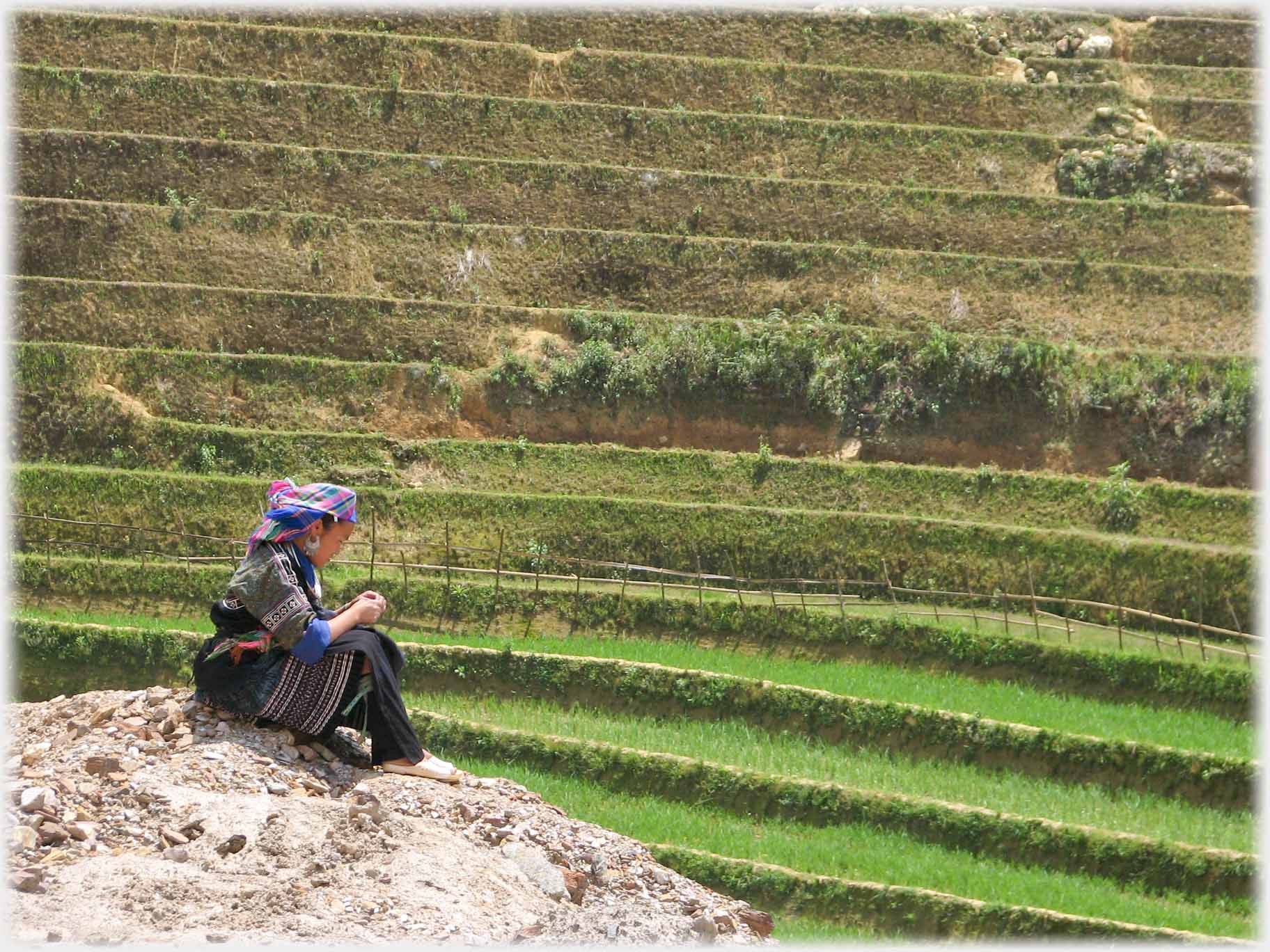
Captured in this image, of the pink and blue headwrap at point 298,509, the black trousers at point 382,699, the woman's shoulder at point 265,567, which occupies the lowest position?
Result: the black trousers at point 382,699

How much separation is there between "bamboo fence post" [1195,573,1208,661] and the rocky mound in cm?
960

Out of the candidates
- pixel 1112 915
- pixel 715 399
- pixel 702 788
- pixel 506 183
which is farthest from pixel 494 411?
pixel 1112 915

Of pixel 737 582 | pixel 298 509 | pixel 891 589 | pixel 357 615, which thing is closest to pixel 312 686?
pixel 357 615

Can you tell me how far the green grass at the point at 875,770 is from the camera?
12.0 meters

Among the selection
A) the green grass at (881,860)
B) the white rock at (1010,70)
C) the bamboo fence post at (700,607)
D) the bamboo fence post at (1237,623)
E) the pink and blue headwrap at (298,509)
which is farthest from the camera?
the white rock at (1010,70)

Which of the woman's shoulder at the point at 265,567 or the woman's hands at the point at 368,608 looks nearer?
the woman's shoulder at the point at 265,567

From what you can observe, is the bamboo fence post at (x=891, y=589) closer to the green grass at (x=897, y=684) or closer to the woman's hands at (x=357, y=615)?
the green grass at (x=897, y=684)

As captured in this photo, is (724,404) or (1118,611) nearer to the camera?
(1118,611)

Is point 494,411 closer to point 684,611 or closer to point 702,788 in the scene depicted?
point 684,611

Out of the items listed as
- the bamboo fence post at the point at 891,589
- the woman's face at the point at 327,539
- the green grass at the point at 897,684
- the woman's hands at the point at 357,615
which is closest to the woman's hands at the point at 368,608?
the woman's hands at the point at 357,615

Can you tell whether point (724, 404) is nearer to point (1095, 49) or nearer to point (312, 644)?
point (1095, 49)

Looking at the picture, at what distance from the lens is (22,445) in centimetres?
1953

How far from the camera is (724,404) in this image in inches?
811

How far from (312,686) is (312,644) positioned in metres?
0.30
